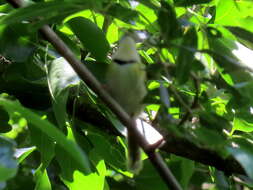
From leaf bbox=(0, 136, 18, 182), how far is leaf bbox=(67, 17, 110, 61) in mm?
617

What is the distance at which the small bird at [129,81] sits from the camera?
156 cm

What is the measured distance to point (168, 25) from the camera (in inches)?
53.5

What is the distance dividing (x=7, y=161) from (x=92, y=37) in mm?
734

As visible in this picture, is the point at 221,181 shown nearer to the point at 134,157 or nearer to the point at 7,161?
the point at 134,157

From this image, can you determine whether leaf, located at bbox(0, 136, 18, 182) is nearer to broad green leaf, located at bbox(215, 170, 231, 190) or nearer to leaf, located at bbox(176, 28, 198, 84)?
leaf, located at bbox(176, 28, 198, 84)

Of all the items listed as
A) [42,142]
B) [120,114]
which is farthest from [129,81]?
[42,142]

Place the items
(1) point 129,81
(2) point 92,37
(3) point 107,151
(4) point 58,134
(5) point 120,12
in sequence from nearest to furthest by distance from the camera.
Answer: (4) point 58,134
(5) point 120,12
(1) point 129,81
(2) point 92,37
(3) point 107,151

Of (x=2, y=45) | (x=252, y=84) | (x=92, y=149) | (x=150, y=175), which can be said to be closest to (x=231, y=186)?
(x=150, y=175)

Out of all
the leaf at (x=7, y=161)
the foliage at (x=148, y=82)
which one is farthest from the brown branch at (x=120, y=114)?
the leaf at (x=7, y=161)

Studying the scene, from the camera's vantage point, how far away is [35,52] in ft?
6.54

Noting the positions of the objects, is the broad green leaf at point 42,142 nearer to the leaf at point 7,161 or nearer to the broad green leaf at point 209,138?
the leaf at point 7,161

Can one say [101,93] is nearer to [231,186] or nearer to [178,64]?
[178,64]

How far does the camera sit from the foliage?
1.33 meters

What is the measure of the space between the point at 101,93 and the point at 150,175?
2.48ft
